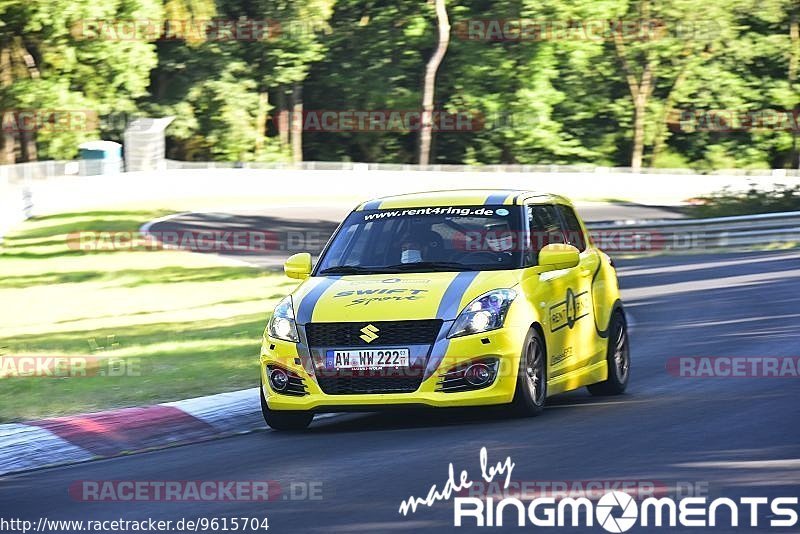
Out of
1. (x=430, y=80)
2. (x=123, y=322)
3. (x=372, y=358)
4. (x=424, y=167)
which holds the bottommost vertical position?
(x=424, y=167)

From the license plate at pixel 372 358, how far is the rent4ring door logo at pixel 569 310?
4.16 feet

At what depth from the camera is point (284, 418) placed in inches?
394

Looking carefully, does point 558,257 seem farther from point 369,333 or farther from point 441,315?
point 369,333

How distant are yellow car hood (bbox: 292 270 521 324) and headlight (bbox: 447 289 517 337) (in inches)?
1.9

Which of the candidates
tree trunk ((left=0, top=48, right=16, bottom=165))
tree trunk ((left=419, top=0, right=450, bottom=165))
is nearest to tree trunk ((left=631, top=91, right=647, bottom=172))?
tree trunk ((left=419, top=0, right=450, bottom=165))

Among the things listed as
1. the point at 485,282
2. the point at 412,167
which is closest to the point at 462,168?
the point at 412,167

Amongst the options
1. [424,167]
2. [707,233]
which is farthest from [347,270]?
[424,167]

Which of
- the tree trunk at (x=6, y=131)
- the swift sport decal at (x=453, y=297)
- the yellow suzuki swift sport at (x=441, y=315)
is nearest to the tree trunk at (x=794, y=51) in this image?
the tree trunk at (x=6, y=131)

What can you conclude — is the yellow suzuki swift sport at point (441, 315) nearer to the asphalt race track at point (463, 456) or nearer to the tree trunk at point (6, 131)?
the asphalt race track at point (463, 456)

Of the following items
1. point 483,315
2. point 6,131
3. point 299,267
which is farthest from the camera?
point 6,131

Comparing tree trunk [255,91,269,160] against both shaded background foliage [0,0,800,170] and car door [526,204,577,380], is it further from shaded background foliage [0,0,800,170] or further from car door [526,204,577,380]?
car door [526,204,577,380]

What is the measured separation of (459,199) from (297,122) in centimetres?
5735

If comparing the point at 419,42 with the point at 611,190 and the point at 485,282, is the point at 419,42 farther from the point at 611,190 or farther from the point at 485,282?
the point at 485,282

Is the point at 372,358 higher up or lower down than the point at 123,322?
higher up
